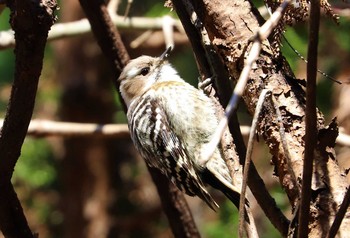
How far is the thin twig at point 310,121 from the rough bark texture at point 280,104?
0.13 meters

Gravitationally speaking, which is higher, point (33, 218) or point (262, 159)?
point (262, 159)

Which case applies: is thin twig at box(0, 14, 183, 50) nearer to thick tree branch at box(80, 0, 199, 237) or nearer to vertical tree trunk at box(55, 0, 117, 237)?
thick tree branch at box(80, 0, 199, 237)

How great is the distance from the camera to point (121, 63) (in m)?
3.12

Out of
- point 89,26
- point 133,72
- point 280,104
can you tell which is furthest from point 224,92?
point 89,26

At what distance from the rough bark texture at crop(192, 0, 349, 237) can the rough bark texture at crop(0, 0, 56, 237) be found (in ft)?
1.49

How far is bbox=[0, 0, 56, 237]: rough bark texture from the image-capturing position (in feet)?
5.75

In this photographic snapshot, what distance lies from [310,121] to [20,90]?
782 mm

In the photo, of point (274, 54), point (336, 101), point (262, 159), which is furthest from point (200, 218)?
point (274, 54)

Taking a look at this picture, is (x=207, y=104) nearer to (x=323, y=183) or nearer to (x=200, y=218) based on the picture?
(x=323, y=183)

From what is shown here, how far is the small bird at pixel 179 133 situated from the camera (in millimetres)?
2920

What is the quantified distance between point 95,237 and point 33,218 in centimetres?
55

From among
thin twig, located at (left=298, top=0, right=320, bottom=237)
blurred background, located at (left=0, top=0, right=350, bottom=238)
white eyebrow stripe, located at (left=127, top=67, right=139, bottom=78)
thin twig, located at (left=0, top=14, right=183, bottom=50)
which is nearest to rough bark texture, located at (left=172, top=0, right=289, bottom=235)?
thin twig, located at (left=298, top=0, right=320, bottom=237)

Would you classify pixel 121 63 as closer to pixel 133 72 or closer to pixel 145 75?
pixel 133 72

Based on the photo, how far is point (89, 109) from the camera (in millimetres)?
6371
